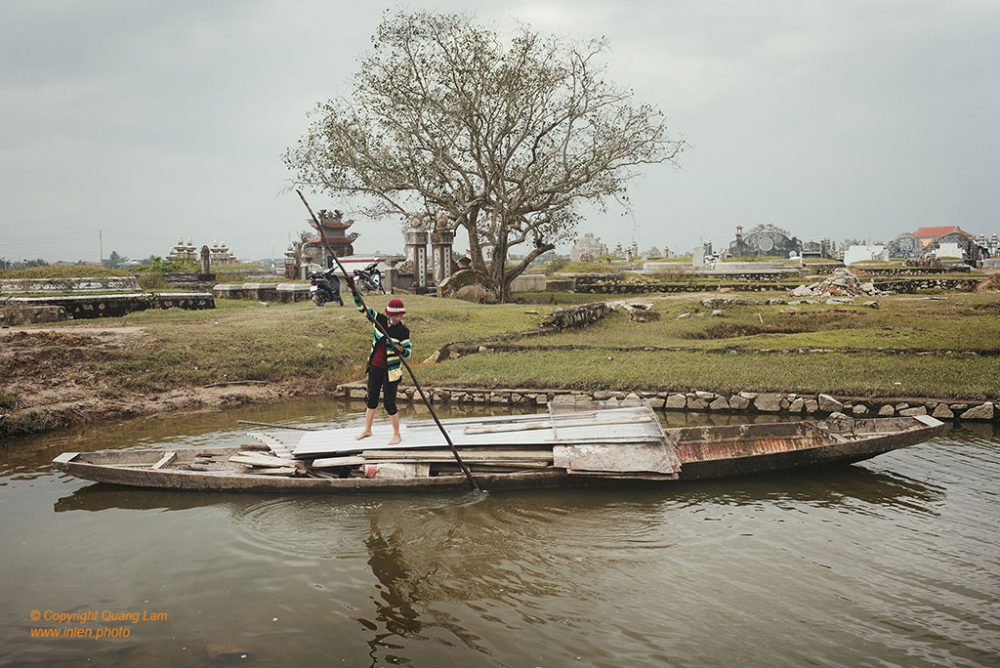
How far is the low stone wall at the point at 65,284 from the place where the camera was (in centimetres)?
2475

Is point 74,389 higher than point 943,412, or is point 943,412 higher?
point 74,389

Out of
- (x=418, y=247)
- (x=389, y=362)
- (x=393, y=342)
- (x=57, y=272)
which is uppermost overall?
(x=418, y=247)

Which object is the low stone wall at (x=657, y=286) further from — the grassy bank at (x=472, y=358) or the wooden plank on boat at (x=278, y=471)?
the wooden plank on boat at (x=278, y=471)

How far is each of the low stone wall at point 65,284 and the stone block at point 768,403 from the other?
2410 centimetres

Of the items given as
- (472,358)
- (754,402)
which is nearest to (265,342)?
(472,358)

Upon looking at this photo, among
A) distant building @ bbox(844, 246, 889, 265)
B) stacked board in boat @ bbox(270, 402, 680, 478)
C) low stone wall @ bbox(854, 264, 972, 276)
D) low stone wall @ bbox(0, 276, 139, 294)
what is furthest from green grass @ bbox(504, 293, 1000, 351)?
distant building @ bbox(844, 246, 889, 265)

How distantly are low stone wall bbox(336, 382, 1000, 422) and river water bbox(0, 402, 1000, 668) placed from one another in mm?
2551

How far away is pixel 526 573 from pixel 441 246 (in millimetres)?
30220

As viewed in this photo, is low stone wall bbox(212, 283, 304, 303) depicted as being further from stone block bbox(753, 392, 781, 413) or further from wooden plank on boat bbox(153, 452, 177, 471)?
stone block bbox(753, 392, 781, 413)

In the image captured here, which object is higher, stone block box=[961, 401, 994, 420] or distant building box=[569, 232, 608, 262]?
distant building box=[569, 232, 608, 262]

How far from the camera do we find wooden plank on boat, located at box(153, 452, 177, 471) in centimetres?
950

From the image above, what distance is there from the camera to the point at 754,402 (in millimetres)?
13320

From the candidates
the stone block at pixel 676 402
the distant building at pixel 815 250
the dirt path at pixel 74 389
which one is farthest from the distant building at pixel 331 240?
the distant building at pixel 815 250

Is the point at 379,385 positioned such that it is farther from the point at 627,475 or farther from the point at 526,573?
the point at 526,573
